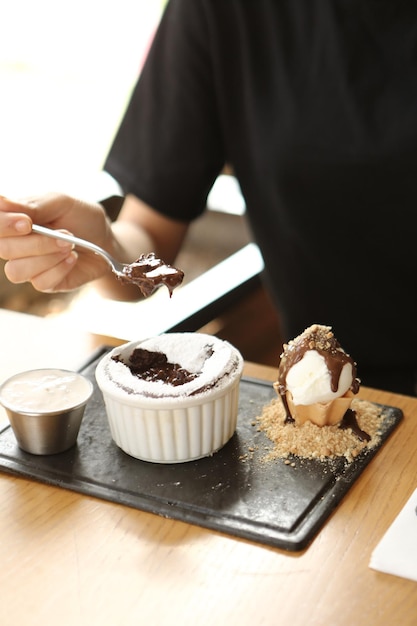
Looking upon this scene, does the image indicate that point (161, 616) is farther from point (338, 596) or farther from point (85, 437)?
point (85, 437)

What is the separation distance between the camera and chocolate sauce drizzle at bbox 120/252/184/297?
122 cm

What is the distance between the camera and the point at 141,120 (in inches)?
71.7

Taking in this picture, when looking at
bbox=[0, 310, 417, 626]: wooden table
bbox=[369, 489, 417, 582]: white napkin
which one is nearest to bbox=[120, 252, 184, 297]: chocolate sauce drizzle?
bbox=[0, 310, 417, 626]: wooden table

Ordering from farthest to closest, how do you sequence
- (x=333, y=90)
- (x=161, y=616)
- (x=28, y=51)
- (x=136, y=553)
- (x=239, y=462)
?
(x=28, y=51)
(x=333, y=90)
(x=239, y=462)
(x=136, y=553)
(x=161, y=616)

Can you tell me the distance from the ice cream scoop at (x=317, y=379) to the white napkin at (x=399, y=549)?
20cm

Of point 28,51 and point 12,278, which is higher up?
point 12,278

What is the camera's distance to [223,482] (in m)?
1.08

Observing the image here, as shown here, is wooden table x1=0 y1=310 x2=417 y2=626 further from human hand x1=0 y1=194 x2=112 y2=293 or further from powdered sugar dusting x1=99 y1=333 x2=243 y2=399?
human hand x1=0 y1=194 x2=112 y2=293

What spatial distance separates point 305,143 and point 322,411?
676 millimetres

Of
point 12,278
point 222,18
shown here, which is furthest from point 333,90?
point 12,278

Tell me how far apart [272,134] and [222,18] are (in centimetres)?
27

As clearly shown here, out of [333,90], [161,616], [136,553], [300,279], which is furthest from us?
[300,279]

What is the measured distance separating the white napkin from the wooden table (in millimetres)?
11

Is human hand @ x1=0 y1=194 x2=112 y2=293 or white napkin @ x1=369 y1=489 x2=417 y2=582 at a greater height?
human hand @ x1=0 y1=194 x2=112 y2=293
